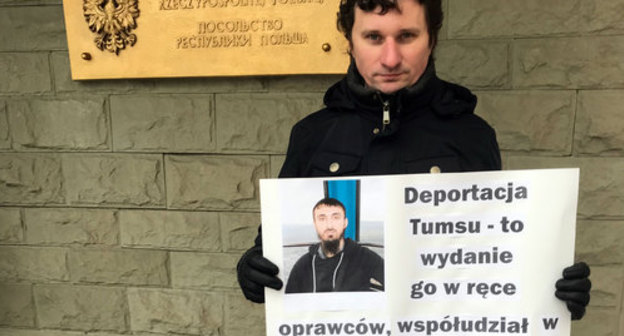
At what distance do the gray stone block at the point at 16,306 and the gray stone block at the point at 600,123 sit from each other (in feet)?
8.63

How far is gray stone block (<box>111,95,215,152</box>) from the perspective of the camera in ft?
6.05

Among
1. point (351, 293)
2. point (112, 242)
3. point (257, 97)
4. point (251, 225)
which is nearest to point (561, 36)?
point (257, 97)

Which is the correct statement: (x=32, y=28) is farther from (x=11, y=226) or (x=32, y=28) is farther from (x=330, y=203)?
(x=330, y=203)

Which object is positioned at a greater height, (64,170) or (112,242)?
(64,170)

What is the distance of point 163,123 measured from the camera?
6.14ft

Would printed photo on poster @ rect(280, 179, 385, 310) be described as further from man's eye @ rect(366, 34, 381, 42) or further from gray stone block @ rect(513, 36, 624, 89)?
gray stone block @ rect(513, 36, 624, 89)

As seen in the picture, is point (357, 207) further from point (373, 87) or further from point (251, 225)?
point (251, 225)

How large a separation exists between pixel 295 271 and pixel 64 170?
61.6 inches

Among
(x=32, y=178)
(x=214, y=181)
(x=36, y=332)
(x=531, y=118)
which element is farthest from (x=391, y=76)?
(x=36, y=332)

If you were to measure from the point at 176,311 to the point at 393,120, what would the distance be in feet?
5.22

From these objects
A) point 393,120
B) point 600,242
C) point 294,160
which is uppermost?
point 393,120

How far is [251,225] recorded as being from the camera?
1.89 metres

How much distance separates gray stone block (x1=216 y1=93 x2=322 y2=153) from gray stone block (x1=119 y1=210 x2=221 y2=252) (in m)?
0.37

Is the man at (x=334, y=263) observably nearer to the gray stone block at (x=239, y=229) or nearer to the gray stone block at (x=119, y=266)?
the gray stone block at (x=239, y=229)
